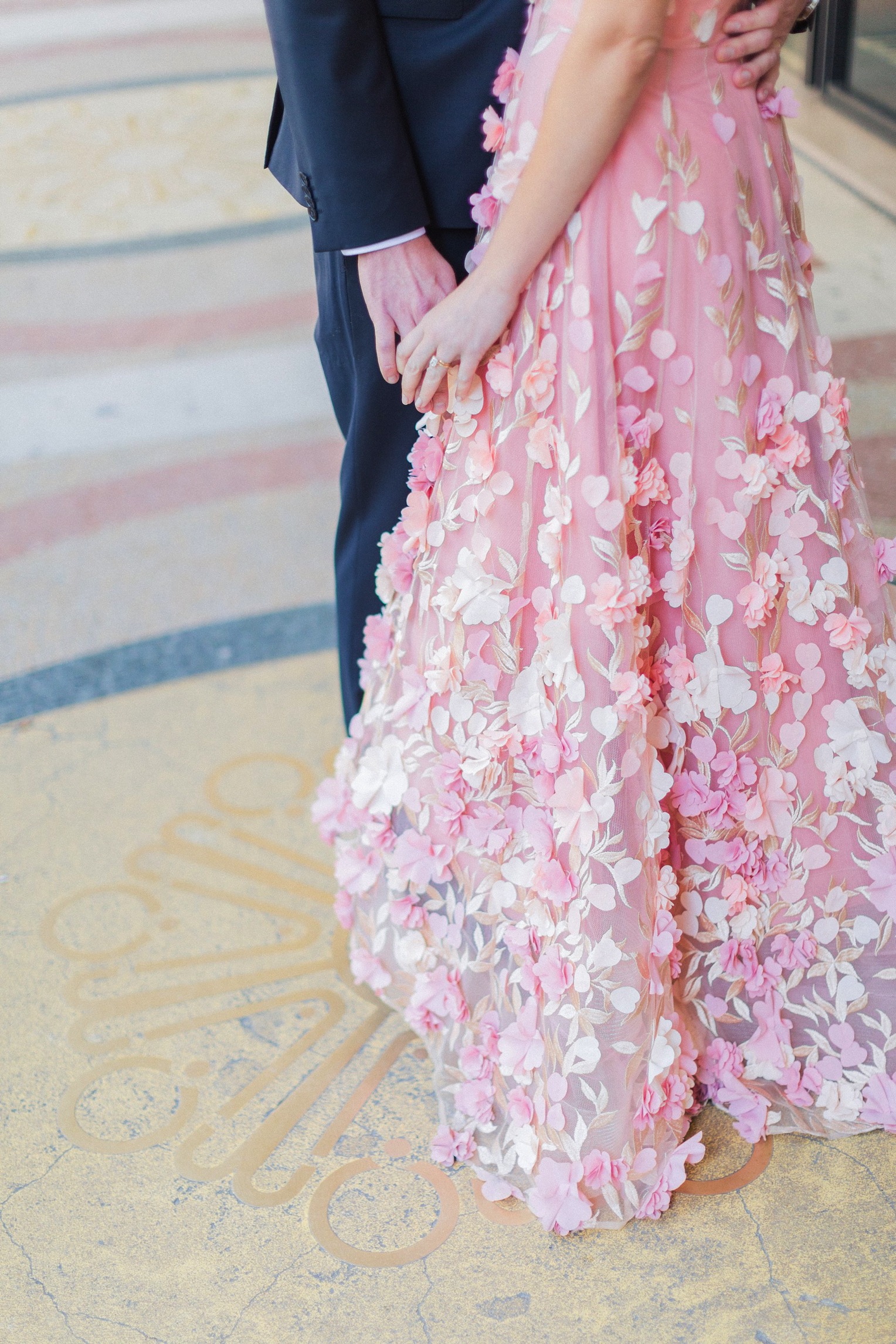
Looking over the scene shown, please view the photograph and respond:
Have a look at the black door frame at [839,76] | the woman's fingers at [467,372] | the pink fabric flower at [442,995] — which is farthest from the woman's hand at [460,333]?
the black door frame at [839,76]

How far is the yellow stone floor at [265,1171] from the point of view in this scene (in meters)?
1.13

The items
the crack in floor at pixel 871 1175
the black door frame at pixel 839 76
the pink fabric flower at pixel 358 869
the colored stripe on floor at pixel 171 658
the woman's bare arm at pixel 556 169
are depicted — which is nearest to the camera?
the woman's bare arm at pixel 556 169

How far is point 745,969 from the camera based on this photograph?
4.03 feet

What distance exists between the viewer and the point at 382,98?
1.16m

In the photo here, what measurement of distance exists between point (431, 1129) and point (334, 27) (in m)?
1.08

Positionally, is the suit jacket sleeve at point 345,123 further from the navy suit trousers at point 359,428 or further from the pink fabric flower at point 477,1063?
the pink fabric flower at point 477,1063

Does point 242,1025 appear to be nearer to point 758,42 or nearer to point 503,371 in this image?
point 503,371

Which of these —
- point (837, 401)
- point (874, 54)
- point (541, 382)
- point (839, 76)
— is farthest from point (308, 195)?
point (839, 76)

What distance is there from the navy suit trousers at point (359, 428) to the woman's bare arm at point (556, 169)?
152 mm

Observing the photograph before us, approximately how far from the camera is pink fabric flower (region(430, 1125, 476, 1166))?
126 centimetres

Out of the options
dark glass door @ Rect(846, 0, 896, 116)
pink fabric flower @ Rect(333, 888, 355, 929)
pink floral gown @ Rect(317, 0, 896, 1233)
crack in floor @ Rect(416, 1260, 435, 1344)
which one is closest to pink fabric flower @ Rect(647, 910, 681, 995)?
pink floral gown @ Rect(317, 0, 896, 1233)

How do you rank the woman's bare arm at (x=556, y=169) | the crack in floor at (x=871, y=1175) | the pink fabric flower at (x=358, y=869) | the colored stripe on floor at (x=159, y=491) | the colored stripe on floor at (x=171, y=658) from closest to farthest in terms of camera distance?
the woman's bare arm at (x=556, y=169), the crack in floor at (x=871, y=1175), the pink fabric flower at (x=358, y=869), the colored stripe on floor at (x=171, y=658), the colored stripe on floor at (x=159, y=491)

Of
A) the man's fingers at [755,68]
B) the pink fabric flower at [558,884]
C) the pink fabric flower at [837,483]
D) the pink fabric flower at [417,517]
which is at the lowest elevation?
the pink fabric flower at [558,884]

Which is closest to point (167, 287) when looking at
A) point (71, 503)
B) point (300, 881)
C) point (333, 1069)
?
point (71, 503)
